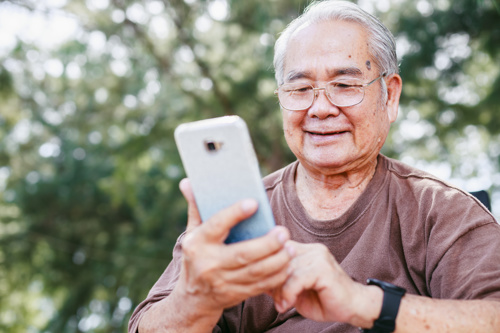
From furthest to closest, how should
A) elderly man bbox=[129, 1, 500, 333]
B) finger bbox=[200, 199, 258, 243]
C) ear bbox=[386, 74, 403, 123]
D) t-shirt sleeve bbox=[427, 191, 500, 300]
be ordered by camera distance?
1. ear bbox=[386, 74, 403, 123]
2. t-shirt sleeve bbox=[427, 191, 500, 300]
3. elderly man bbox=[129, 1, 500, 333]
4. finger bbox=[200, 199, 258, 243]

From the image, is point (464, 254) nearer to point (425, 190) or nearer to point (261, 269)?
point (425, 190)

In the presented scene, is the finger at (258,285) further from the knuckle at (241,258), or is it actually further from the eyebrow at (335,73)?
the eyebrow at (335,73)

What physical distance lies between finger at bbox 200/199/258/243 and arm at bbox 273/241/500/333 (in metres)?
0.23

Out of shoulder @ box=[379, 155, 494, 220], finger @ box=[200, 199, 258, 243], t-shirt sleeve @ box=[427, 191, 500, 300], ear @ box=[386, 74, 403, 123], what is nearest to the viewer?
finger @ box=[200, 199, 258, 243]

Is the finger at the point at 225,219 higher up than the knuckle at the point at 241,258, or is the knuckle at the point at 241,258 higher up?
the finger at the point at 225,219

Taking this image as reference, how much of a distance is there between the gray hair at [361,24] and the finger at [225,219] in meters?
1.04

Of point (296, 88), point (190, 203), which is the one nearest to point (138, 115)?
point (296, 88)

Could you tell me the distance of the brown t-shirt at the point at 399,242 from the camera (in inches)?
61.3

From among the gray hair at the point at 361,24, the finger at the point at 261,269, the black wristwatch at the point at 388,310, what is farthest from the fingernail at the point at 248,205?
the gray hair at the point at 361,24

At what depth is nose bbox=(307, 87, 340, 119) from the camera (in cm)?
194

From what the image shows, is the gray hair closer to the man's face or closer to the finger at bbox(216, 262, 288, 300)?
the man's face

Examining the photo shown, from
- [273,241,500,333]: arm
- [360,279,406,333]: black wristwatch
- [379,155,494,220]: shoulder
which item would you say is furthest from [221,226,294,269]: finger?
[379,155,494,220]: shoulder

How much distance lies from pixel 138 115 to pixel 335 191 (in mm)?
4962

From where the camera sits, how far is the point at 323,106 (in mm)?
1941
